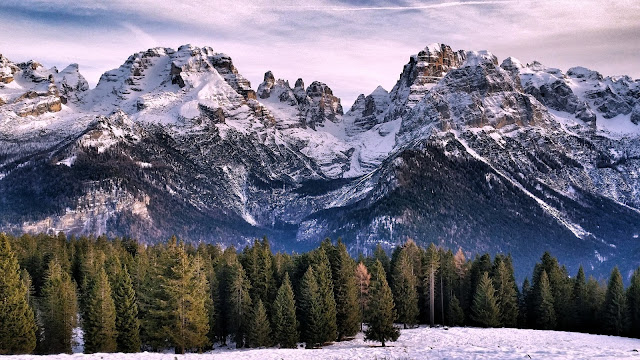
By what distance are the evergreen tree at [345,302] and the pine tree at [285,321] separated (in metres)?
6.95

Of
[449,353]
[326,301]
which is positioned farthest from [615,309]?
[449,353]

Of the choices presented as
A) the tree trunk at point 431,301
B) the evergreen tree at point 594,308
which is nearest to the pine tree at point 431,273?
the tree trunk at point 431,301

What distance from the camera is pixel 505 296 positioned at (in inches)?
4080

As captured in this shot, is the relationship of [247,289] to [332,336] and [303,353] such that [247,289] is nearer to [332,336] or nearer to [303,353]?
[332,336]

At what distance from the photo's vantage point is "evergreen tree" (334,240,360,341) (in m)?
84.9

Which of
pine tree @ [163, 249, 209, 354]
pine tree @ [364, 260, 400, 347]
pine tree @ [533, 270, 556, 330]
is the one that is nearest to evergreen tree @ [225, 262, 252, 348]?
pine tree @ [364, 260, 400, 347]

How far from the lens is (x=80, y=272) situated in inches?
4183

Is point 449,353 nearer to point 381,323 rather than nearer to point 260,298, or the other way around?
point 381,323

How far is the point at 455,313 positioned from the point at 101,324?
186 ft

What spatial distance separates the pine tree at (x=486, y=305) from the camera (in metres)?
99.1

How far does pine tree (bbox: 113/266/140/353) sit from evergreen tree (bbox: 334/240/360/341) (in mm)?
24436

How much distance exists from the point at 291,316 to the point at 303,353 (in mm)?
25253

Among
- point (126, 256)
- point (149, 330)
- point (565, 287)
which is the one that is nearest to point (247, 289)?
point (149, 330)

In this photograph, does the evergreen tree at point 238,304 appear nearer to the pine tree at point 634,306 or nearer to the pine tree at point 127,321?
the pine tree at point 127,321
